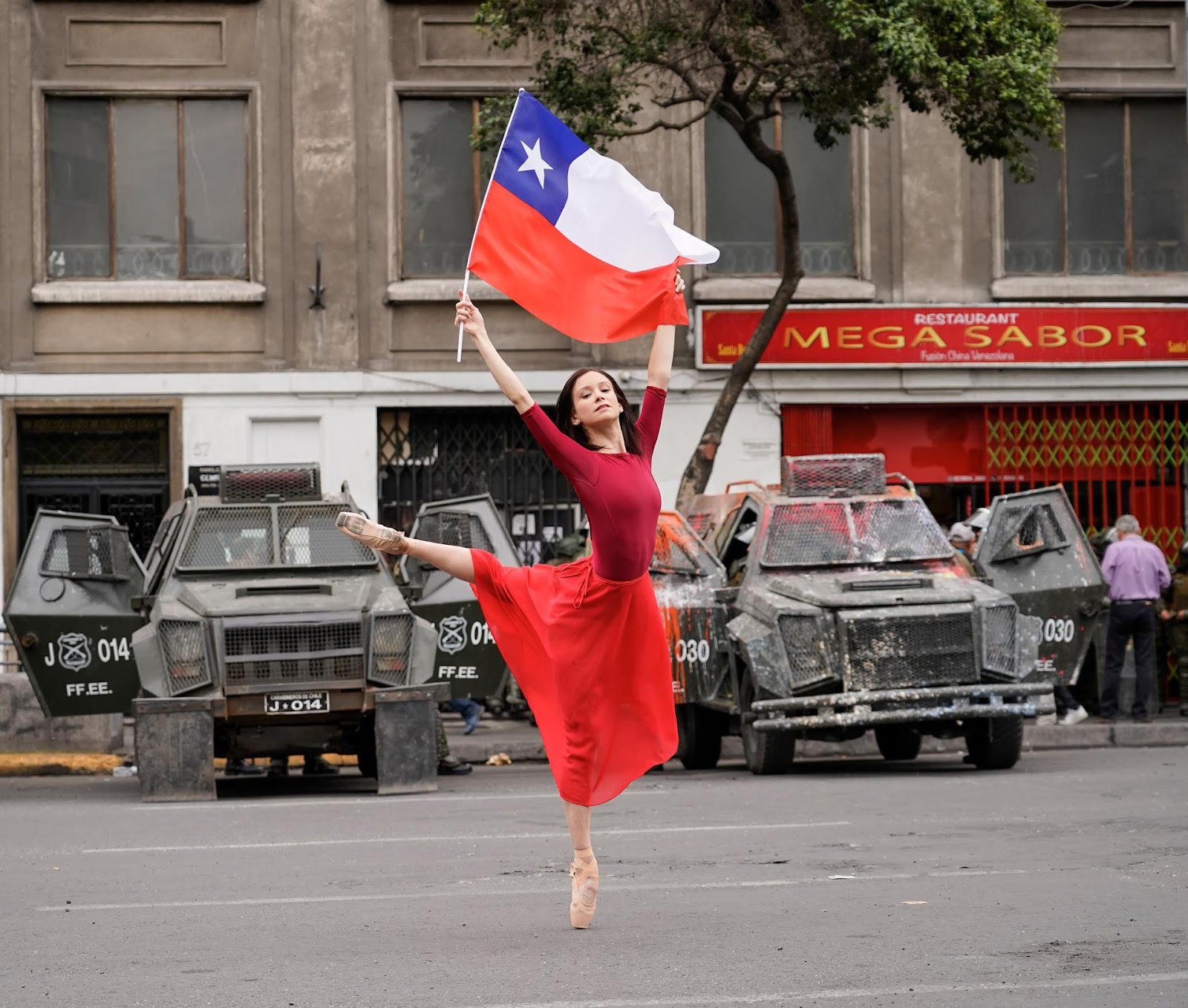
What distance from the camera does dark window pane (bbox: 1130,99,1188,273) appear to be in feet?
80.6

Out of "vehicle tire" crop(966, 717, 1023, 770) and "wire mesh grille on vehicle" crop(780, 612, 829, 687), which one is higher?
"wire mesh grille on vehicle" crop(780, 612, 829, 687)

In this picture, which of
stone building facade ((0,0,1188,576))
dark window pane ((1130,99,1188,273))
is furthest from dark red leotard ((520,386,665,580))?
dark window pane ((1130,99,1188,273))

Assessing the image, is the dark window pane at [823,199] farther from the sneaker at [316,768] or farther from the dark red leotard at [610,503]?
the dark red leotard at [610,503]

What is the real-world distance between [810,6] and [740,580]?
608cm

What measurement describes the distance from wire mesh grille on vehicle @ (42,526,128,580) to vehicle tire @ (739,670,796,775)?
4.70 meters

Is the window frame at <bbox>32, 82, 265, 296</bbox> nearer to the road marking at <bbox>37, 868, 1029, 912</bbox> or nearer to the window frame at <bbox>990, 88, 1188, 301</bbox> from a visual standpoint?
the window frame at <bbox>990, 88, 1188, 301</bbox>

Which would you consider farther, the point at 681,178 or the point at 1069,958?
the point at 681,178

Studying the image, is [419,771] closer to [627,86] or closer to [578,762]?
[578,762]

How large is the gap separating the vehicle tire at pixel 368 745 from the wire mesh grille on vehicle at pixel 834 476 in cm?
379

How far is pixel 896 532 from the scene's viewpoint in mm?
15477

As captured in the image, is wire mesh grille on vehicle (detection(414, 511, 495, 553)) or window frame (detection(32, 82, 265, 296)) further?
window frame (detection(32, 82, 265, 296))

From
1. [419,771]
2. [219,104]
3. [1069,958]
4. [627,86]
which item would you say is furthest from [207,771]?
[219,104]

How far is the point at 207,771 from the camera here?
44.6ft

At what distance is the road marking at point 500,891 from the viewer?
7.98 m
